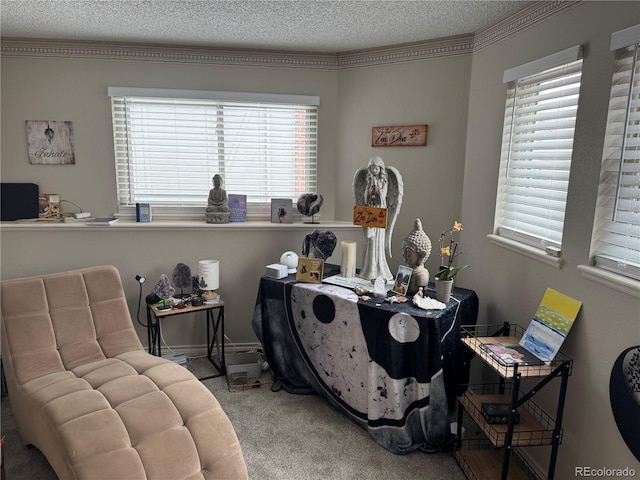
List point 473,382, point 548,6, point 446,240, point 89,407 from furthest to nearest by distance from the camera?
1. point 446,240
2. point 473,382
3. point 548,6
4. point 89,407

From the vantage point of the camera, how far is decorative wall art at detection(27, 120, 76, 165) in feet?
9.73

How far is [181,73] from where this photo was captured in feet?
9.95

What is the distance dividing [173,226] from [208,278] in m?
0.48

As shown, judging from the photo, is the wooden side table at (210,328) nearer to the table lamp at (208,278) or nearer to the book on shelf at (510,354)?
the table lamp at (208,278)

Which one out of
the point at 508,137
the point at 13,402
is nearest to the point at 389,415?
the point at 508,137

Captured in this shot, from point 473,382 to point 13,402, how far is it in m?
2.56

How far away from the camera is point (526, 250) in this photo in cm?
212

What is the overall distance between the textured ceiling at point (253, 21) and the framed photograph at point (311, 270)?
1.42m

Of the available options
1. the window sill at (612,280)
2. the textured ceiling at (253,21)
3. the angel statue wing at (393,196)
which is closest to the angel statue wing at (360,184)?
the angel statue wing at (393,196)

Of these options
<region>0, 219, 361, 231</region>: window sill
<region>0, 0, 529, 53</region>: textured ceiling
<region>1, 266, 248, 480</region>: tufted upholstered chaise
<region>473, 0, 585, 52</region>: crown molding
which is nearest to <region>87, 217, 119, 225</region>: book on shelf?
<region>0, 219, 361, 231</region>: window sill

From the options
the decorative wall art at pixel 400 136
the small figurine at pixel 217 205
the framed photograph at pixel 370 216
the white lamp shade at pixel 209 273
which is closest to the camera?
the framed photograph at pixel 370 216

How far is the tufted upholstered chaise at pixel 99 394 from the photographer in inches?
63.1

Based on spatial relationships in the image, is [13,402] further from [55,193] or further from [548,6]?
[548,6]
